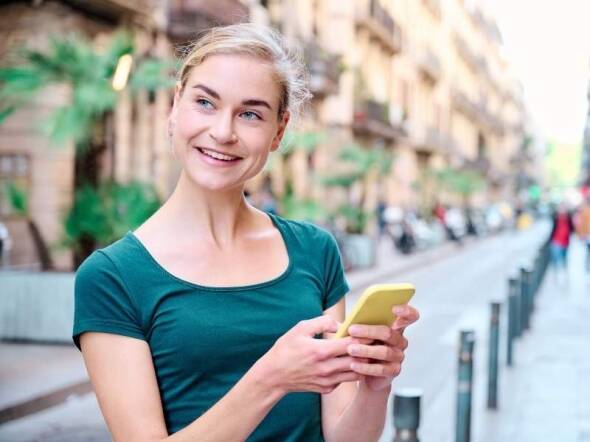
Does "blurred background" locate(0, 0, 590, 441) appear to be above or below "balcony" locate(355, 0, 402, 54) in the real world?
below

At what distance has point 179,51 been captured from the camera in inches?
80.8

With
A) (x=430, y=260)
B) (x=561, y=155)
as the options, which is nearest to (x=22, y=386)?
(x=430, y=260)

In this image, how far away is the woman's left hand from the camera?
1529mm

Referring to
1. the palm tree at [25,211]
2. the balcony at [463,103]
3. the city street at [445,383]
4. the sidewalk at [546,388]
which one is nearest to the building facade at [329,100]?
the balcony at [463,103]

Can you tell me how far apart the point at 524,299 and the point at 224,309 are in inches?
384

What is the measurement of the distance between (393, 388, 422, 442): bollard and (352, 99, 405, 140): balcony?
29134 millimetres

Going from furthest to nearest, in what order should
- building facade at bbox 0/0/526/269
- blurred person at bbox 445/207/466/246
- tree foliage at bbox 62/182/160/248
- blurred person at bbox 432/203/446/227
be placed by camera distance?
1. blurred person at bbox 432/203/446/227
2. blurred person at bbox 445/207/466/246
3. building facade at bbox 0/0/526/269
4. tree foliage at bbox 62/182/160/248

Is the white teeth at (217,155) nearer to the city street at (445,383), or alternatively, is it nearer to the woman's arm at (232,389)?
the woman's arm at (232,389)

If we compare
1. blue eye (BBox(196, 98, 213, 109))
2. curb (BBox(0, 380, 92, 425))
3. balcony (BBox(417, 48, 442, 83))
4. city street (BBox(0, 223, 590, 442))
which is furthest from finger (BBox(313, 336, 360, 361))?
balcony (BBox(417, 48, 442, 83))

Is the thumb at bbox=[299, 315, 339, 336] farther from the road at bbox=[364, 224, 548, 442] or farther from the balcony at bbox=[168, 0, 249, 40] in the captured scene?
the balcony at bbox=[168, 0, 249, 40]

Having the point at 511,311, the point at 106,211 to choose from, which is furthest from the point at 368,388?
the point at 106,211

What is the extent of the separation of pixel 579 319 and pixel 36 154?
9.37m

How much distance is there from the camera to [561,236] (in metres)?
19.0

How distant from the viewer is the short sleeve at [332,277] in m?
2.00
